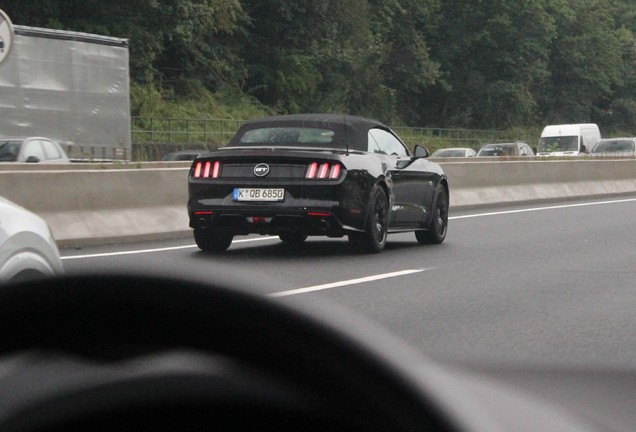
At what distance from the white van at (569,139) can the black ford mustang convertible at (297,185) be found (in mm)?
40239

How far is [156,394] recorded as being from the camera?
1.26 meters

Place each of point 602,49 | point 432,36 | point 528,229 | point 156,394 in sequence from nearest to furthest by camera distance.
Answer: point 156,394 → point 528,229 → point 432,36 → point 602,49

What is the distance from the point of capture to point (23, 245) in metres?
5.80

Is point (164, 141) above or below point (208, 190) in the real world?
below

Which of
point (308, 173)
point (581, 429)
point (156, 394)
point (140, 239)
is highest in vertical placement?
point (156, 394)

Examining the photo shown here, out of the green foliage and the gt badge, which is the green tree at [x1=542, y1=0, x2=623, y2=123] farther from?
the gt badge

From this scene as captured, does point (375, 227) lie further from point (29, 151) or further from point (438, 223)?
point (29, 151)

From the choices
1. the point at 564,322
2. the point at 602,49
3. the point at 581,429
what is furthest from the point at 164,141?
Result: the point at 602,49

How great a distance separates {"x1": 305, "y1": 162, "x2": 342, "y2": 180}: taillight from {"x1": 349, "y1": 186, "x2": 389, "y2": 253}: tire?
0.55 metres

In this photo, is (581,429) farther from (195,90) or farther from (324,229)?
(195,90)

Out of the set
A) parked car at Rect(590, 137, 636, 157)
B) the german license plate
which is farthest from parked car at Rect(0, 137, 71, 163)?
parked car at Rect(590, 137, 636, 157)

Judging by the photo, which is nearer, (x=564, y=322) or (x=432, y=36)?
(x=564, y=322)

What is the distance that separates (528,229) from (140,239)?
5356mm

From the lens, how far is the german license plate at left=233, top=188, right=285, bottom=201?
13.3 metres
